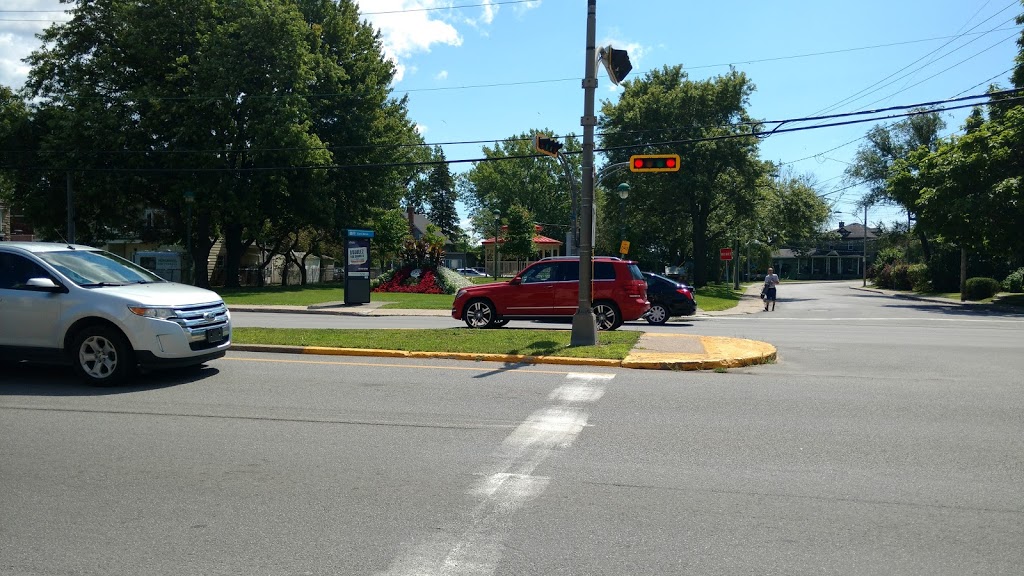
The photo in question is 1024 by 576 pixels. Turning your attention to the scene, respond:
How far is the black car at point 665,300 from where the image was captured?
2103 centimetres

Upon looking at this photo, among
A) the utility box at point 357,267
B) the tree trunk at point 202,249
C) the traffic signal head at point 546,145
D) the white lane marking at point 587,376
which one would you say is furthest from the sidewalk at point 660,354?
the tree trunk at point 202,249

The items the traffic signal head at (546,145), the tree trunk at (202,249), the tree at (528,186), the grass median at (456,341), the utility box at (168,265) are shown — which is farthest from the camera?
the tree at (528,186)

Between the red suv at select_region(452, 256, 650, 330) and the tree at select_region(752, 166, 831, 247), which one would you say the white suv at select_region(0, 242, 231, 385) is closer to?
the red suv at select_region(452, 256, 650, 330)

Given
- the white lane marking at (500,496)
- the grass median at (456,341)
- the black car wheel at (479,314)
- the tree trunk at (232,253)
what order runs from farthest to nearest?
the tree trunk at (232,253) → the black car wheel at (479,314) → the grass median at (456,341) → the white lane marking at (500,496)

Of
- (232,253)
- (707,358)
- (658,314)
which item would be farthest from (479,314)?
(232,253)

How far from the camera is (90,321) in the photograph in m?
8.55

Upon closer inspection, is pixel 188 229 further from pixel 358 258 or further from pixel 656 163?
pixel 656 163

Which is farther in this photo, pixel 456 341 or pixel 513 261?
pixel 513 261

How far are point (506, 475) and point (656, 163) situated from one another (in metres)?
13.7

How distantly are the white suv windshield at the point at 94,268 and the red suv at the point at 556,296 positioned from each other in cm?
869

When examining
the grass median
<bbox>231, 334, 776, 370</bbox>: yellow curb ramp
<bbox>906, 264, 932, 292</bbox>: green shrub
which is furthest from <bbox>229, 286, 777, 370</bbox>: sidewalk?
<bbox>906, 264, 932, 292</bbox>: green shrub

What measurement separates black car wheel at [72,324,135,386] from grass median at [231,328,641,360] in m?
3.45

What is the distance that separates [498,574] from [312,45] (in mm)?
40450

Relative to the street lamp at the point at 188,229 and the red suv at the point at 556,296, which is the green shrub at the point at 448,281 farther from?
the red suv at the point at 556,296
